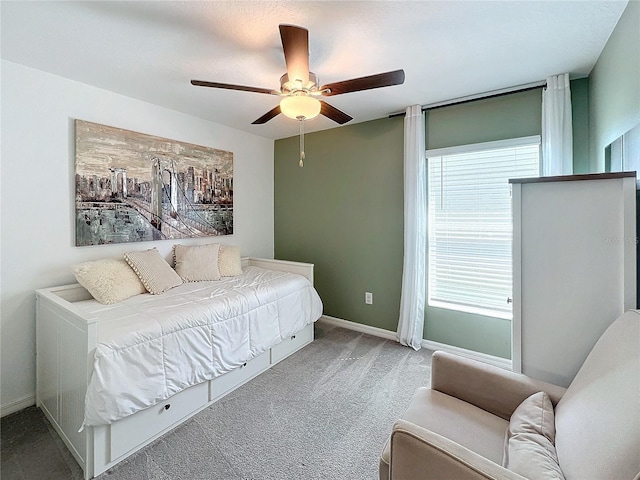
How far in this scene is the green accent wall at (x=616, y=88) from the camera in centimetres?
146

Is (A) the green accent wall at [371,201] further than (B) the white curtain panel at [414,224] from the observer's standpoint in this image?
No

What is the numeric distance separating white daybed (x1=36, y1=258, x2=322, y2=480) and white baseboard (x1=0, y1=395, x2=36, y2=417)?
71 millimetres

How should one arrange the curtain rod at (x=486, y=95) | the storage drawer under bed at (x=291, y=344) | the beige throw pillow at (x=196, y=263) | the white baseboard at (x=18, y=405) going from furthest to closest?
the beige throw pillow at (x=196, y=263) < the storage drawer under bed at (x=291, y=344) < the curtain rod at (x=486, y=95) < the white baseboard at (x=18, y=405)

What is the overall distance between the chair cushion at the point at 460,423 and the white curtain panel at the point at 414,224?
5.11ft

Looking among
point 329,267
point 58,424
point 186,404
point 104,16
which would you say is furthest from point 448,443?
point 329,267

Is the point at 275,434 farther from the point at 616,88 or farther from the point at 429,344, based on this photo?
the point at 616,88

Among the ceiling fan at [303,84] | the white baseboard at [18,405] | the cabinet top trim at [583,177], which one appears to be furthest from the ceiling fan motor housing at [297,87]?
the white baseboard at [18,405]

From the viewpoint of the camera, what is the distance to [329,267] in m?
3.70

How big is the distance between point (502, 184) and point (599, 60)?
3.25 feet

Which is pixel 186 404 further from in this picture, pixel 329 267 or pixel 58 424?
pixel 329 267

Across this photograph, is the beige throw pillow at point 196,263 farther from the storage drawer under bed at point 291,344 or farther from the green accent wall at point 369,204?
the green accent wall at point 369,204

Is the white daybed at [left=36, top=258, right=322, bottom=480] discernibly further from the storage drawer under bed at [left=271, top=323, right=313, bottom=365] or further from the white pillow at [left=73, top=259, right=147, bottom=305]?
the storage drawer under bed at [left=271, top=323, right=313, bottom=365]

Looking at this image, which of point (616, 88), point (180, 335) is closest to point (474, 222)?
point (616, 88)

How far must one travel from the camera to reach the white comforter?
1.51 meters
